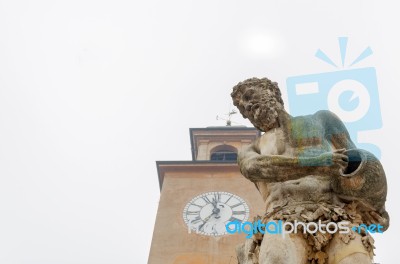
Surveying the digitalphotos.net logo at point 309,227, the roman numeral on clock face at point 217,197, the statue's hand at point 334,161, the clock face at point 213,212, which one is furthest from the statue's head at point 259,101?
the roman numeral on clock face at point 217,197

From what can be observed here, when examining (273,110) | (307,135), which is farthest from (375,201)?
(273,110)

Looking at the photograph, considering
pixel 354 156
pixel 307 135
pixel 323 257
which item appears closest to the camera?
pixel 323 257

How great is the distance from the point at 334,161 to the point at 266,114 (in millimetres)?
797

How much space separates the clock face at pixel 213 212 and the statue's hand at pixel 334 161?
19.0m

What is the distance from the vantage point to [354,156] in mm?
4570

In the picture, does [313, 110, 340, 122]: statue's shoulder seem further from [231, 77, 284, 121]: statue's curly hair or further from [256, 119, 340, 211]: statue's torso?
[231, 77, 284, 121]: statue's curly hair

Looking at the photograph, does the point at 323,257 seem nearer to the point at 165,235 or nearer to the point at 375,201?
the point at 375,201

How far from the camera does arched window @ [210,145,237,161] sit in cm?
3027

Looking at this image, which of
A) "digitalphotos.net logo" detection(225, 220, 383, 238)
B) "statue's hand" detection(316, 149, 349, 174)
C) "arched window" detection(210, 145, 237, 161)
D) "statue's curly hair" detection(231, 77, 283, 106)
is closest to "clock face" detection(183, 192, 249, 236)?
"arched window" detection(210, 145, 237, 161)

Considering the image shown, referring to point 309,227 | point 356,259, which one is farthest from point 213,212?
point 356,259

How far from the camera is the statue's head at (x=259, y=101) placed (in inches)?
202

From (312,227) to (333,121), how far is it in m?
1.08

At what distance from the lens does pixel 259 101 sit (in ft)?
17.0

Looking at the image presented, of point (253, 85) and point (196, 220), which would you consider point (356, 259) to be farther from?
point (196, 220)
